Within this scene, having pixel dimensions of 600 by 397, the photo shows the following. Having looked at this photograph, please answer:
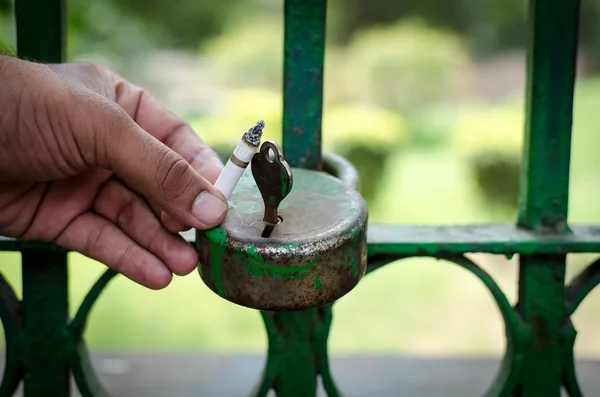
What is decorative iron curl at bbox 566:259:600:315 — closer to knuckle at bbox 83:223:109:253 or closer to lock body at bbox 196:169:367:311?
lock body at bbox 196:169:367:311

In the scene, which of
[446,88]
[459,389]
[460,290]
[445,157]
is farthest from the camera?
[446,88]

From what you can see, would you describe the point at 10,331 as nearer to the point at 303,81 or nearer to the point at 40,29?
the point at 40,29

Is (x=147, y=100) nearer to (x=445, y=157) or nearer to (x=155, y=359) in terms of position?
(x=155, y=359)

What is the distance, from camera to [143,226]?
2.73ft

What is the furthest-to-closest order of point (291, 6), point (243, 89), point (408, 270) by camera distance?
point (243, 89) < point (408, 270) < point (291, 6)

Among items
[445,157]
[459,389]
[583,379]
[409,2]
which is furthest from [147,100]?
[409,2]

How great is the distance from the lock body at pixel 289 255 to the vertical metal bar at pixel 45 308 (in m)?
0.26

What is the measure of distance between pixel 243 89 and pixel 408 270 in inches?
A: 161

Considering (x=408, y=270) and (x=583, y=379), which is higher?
(x=583, y=379)

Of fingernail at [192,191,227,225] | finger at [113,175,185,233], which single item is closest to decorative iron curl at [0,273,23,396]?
finger at [113,175,185,233]

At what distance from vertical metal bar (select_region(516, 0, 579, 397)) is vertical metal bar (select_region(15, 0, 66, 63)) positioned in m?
0.57

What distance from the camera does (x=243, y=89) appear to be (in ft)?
24.1

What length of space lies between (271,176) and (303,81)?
8.4 inches

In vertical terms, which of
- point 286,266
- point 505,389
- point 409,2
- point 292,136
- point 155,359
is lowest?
point 155,359
